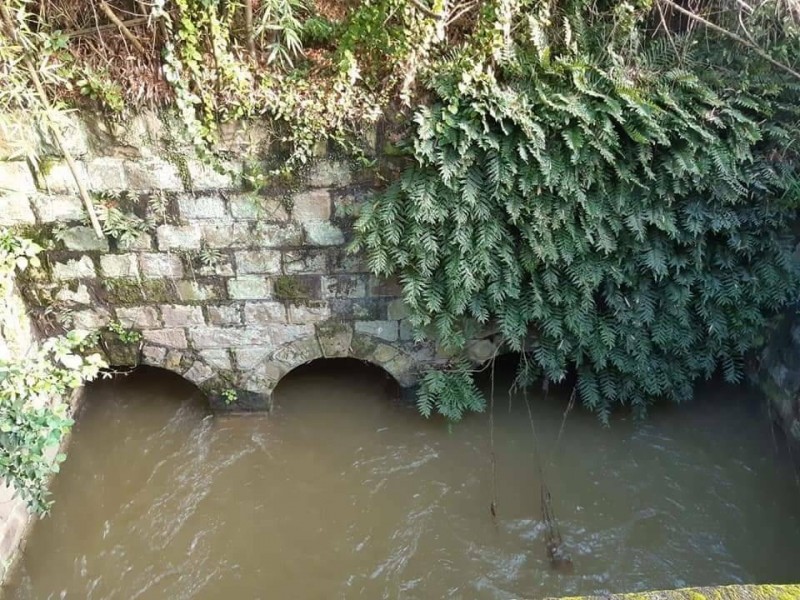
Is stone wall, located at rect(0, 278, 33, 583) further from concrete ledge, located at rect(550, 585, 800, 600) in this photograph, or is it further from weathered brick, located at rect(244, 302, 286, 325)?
concrete ledge, located at rect(550, 585, 800, 600)

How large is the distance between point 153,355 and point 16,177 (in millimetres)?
1504

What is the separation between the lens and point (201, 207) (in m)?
3.96

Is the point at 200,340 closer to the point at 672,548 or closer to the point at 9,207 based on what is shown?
the point at 9,207

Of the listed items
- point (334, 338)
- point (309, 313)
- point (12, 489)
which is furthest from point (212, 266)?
point (12, 489)

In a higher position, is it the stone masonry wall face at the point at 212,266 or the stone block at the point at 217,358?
the stone masonry wall face at the point at 212,266

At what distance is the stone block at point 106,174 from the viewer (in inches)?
150

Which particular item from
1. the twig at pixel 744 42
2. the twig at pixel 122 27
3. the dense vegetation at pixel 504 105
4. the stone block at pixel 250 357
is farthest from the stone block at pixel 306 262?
the twig at pixel 744 42

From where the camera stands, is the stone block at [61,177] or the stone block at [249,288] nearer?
the stone block at [61,177]

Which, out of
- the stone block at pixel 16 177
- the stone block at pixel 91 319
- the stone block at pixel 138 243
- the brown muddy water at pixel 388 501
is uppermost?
the stone block at pixel 16 177

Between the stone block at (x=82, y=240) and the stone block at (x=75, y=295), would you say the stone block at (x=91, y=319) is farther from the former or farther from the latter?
the stone block at (x=82, y=240)

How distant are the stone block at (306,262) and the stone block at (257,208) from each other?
0.27 metres

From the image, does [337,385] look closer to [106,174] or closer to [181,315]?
[181,315]

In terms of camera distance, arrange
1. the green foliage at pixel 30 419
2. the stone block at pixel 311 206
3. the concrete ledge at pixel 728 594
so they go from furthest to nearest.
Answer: the stone block at pixel 311 206 < the green foliage at pixel 30 419 < the concrete ledge at pixel 728 594

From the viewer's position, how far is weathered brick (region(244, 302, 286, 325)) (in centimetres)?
434
